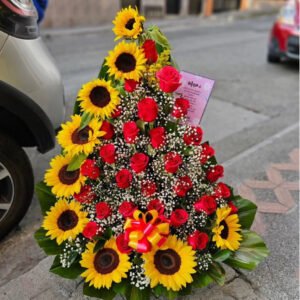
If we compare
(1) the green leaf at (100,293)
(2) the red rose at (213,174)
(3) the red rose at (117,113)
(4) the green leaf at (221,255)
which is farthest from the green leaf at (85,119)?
(4) the green leaf at (221,255)

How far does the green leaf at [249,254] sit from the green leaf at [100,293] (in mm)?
605

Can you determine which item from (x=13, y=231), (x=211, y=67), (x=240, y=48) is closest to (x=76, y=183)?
(x=13, y=231)

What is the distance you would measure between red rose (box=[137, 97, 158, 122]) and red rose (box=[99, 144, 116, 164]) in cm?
20

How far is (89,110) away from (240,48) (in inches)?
317

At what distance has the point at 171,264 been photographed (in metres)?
1.90

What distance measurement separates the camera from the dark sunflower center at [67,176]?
6.52 ft

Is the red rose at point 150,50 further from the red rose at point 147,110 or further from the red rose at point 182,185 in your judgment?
the red rose at point 182,185

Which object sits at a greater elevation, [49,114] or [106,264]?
[49,114]

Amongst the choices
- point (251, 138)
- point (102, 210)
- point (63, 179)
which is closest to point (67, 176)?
point (63, 179)

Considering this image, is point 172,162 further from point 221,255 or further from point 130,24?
point 130,24

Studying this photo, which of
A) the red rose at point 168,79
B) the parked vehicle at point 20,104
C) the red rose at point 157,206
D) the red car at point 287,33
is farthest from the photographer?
the red car at point 287,33

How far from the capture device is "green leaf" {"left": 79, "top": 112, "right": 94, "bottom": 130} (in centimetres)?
192

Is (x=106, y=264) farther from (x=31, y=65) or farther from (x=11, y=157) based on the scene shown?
(x=31, y=65)

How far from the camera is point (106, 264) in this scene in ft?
6.36
